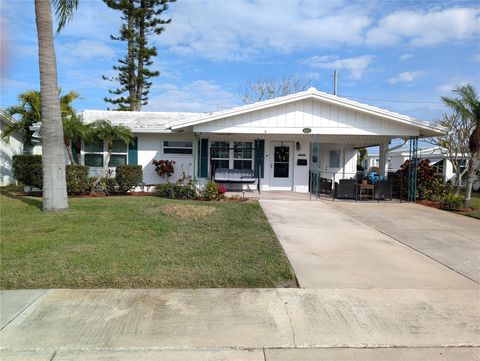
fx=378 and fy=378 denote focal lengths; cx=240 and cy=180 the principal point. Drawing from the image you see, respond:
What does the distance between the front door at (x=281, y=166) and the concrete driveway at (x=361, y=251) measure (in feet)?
16.2

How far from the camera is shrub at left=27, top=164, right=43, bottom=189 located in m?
12.8

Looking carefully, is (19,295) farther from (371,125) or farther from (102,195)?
(371,125)

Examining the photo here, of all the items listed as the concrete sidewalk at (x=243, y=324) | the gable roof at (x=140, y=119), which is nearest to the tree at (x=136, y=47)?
the gable roof at (x=140, y=119)

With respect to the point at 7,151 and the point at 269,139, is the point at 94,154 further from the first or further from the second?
the point at 269,139

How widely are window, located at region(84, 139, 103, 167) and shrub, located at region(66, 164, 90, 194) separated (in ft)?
9.06

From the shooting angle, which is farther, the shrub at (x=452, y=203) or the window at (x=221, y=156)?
the window at (x=221, y=156)

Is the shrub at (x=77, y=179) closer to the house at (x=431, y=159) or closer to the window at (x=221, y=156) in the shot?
A: the window at (x=221, y=156)

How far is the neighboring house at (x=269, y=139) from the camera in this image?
13.3 m

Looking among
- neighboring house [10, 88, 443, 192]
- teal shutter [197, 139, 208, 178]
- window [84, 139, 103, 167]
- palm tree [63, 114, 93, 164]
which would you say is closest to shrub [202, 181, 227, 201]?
neighboring house [10, 88, 443, 192]

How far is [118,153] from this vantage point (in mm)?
15812

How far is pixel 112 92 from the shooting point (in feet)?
96.3

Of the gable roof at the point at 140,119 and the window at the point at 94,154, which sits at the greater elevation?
the gable roof at the point at 140,119

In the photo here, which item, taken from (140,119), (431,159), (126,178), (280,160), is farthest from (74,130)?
(431,159)

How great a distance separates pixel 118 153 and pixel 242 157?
519 centimetres
